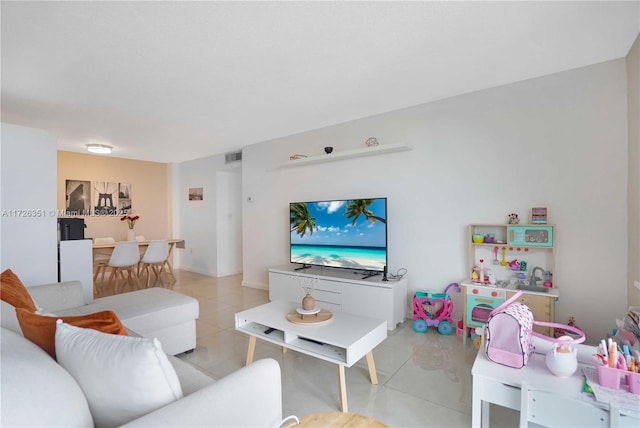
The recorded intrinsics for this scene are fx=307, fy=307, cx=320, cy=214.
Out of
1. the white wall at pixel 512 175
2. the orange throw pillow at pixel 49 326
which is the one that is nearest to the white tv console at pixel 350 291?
the white wall at pixel 512 175

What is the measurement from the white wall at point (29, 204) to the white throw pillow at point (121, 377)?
308cm

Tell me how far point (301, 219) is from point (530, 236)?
254 cm

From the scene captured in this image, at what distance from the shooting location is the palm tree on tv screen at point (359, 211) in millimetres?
3445

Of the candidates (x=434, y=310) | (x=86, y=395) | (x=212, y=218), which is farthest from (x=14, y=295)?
(x=212, y=218)

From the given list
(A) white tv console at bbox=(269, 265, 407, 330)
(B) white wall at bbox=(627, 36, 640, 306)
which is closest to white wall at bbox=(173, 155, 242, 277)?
(A) white tv console at bbox=(269, 265, 407, 330)

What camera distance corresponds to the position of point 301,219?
13.5ft

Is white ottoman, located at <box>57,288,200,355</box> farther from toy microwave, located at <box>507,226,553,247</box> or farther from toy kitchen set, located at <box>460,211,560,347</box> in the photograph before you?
Answer: toy microwave, located at <box>507,226,553,247</box>

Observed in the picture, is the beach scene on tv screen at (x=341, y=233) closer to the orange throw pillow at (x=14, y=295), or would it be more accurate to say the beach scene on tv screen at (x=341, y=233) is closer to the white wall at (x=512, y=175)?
the white wall at (x=512, y=175)

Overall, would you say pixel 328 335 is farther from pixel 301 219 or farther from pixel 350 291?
pixel 301 219

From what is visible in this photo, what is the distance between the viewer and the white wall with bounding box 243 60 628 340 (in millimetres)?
2459

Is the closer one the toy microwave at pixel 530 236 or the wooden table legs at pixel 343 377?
the wooden table legs at pixel 343 377

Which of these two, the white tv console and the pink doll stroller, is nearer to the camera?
the pink doll stroller

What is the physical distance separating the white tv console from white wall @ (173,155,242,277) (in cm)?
254

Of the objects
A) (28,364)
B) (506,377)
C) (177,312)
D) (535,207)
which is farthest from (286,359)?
(535,207)
